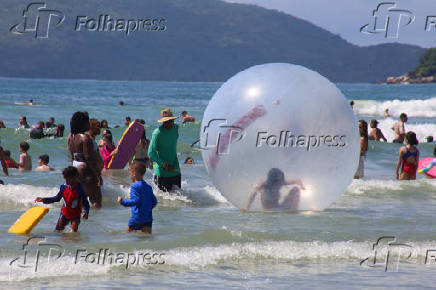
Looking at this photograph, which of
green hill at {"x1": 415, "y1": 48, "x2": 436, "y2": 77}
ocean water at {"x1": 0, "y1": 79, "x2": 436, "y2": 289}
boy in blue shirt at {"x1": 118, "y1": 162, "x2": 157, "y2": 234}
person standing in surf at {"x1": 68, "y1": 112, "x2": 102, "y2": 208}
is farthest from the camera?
green hill at {"x1": 415, "y1": 48, "x2": 436, "y2": 77}

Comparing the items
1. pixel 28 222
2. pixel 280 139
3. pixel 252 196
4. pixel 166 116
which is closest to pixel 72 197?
pixel 28 222

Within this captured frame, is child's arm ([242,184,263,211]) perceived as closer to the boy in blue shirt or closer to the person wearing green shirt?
the boy in blue shirt

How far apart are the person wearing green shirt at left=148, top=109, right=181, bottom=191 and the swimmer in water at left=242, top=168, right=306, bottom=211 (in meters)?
1.55

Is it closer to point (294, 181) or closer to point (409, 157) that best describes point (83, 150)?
point (294, 181)

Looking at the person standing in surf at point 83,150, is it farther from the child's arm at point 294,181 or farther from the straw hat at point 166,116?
the child's arm at point 294,181

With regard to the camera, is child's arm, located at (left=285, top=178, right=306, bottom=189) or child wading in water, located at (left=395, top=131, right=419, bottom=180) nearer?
child's arm, located at (left=285, top=178, right=306, bottom=189)

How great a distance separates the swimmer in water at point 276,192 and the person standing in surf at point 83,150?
1.94 metres

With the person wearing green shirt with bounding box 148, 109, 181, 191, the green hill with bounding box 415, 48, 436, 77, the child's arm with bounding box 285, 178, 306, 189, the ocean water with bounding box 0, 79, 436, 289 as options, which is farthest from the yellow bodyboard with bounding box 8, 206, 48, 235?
the green hill with bounding box 415, 48, 436, 77

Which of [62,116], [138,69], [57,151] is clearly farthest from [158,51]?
[57,151]

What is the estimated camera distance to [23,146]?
13.8 m

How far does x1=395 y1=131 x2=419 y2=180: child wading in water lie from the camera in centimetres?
1209

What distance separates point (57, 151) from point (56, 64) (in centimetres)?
15880

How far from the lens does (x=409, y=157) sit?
12.4 m

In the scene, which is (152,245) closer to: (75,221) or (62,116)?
(75,221)
